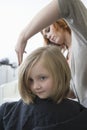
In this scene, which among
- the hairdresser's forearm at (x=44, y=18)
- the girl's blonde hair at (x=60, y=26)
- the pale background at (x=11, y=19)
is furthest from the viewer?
the pale background at (x=11, y=19)

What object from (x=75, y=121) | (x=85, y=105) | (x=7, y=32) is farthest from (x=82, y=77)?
(x=7, y=32)

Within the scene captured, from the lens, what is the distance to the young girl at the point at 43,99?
0.86 metres

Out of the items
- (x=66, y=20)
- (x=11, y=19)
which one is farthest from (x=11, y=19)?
(x=66, y=20)

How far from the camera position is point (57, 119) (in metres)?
0.86

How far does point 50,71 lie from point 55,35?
15.3 inches

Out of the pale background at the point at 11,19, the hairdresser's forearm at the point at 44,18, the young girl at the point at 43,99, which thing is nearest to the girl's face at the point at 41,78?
the young girl at the point at 43,99

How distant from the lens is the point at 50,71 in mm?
860

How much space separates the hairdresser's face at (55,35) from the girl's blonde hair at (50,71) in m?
0.32

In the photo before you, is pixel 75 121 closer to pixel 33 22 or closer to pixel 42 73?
pixel 42 73

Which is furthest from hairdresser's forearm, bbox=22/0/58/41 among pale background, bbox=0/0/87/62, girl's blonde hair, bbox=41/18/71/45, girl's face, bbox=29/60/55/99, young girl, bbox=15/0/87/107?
pale background, bbox=0/0/87/62

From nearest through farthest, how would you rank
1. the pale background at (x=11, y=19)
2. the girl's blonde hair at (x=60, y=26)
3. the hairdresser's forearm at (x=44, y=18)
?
the hairdresser's forearm at (x=44, y=18)
the girl's blonde hair at (x=60, y=26)
the pale background at (x=11, y=19)

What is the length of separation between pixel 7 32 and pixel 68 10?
1738mm

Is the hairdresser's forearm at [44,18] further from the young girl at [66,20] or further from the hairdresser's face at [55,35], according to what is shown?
the hairdresser's face at [55,35]

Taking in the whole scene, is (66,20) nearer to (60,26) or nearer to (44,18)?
(44,18)
